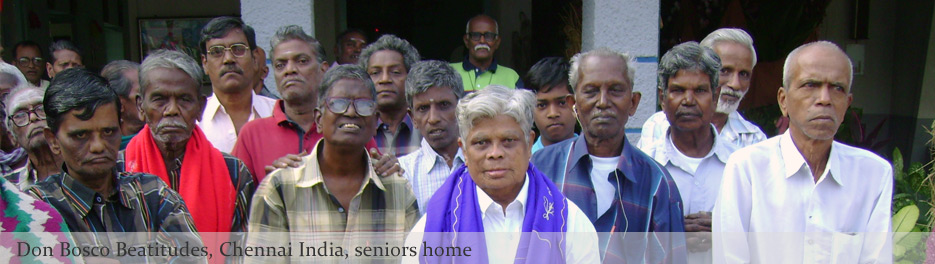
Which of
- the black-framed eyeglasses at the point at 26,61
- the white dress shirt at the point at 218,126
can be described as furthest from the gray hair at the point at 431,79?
the black-framed eyeglasses at the point at 26,61

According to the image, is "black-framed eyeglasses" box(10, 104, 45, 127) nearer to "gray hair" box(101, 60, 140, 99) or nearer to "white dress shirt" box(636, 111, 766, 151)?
"gray hair" box(101, 60, 140, 99)

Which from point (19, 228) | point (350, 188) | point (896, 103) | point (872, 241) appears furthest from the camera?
point (896, 103)

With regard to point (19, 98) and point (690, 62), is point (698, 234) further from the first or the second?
point (19, 98)

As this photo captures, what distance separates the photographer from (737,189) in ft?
8.79

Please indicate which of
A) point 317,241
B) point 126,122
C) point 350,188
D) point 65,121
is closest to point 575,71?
point 350,188

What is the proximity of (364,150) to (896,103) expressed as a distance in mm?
6313

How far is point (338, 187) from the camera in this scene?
2.83m

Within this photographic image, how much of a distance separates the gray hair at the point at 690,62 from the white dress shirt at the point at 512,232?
2.96 feet

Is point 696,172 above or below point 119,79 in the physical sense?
below

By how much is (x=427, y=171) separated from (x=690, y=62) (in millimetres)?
1227

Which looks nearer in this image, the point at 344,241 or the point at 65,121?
the point at 65,121

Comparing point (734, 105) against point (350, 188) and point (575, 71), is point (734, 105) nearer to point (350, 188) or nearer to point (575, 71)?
point (575, 71)

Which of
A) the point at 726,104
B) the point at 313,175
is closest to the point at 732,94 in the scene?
the point at 726,104

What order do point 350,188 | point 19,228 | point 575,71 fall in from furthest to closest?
point 575,71 < point 350,188 < point 19,228
